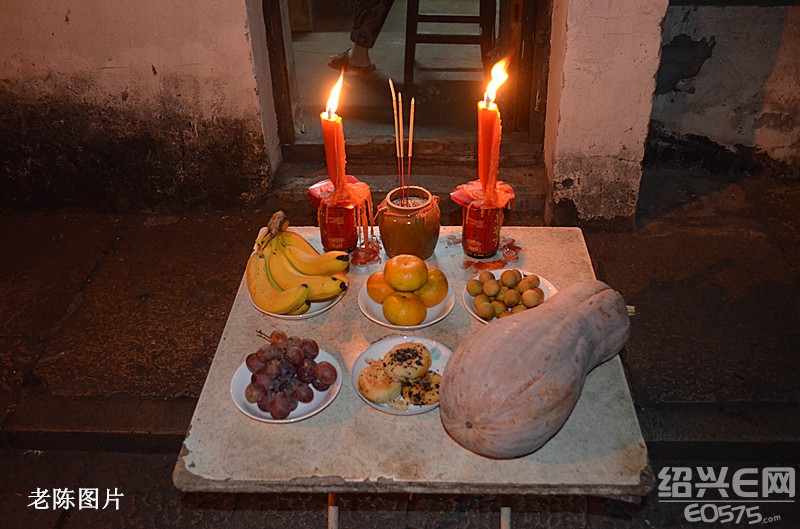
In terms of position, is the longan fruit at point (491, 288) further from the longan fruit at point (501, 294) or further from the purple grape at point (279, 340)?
the purple grape at point (279, 340)

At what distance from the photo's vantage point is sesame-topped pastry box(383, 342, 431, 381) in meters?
2.10

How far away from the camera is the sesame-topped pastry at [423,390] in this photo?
2090mm

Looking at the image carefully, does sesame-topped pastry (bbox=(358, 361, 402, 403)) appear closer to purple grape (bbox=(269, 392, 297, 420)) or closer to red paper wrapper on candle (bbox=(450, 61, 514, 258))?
purple grape (bbox=(269, 392, 297, 420))

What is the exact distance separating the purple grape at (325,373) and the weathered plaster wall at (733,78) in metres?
3.71

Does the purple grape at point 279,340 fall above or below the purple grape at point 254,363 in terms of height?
above

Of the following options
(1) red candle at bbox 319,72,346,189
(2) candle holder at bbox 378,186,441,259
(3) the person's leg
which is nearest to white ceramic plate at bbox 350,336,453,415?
(2) candle holder at bbox 378,186,441,259

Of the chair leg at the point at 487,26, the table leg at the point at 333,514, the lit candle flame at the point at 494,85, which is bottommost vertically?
the table leg at the point at 333,514

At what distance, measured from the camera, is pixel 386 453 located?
1979 millimetres

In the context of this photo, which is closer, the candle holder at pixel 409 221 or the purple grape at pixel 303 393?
the purple grape at pixel 303 393

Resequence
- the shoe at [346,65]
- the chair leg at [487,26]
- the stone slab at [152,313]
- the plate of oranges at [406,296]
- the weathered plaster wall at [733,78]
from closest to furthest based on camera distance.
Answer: the plate of oranges at [406,296] → the stone slab at [152,313] → the weathered plaster wall at [733,78] → the chair leg at [487,26] → the shoe at [346,65]

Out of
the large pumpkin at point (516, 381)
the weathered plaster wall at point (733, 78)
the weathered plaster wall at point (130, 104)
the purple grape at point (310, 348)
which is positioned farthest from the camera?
the weathered plaster wall at point (733, 78)

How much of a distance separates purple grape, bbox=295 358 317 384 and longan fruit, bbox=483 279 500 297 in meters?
0.68

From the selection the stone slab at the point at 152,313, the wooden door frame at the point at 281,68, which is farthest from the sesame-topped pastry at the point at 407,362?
the wooden door frame at the point at 281,68

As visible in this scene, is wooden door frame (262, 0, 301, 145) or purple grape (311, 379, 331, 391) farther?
wooden door frame (262, 0, 301, 145)
